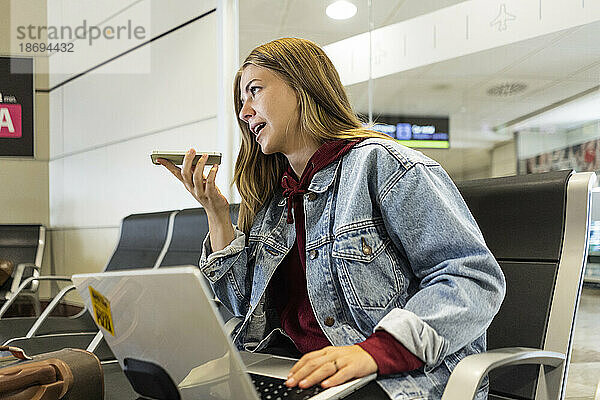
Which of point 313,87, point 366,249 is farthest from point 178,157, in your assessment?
point 366,249

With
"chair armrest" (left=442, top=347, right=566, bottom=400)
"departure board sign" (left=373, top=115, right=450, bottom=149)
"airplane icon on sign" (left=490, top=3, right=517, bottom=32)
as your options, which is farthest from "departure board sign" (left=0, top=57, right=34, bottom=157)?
"chair armrest" (left=442, top=347, right=566, bottom=400)

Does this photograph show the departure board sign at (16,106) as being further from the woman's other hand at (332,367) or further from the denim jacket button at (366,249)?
the woman's other hand at (332,367)

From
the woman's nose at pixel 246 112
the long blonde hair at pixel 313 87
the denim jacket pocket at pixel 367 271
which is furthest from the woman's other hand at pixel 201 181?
the denim jacket pocket at pixel 367 271

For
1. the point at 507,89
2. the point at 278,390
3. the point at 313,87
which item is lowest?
the point at 278,390

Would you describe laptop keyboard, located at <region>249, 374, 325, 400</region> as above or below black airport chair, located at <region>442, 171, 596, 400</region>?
below

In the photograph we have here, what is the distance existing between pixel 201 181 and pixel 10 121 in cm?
499

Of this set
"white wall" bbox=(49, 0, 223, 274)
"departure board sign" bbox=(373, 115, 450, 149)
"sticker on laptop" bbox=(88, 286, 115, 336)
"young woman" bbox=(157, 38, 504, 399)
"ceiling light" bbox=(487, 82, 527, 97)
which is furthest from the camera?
"white wall" bbox=(49, 0, 223, 274)

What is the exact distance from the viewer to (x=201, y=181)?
4.74ft

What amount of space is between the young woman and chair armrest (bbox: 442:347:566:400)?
0.06 meters

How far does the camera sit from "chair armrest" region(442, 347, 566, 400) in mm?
984

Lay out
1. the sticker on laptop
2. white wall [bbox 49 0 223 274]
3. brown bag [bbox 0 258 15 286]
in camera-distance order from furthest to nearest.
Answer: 1. brown bag [bbox 0 258 15 286]
2. white wall [bbox 49 0 223 274]
3. the sticker on laptop

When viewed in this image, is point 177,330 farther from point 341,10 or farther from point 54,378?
point 341,10

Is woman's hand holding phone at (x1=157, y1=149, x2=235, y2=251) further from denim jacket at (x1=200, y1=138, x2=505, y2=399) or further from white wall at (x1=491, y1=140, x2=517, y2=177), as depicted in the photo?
white wall at (x1=491, y1=140, x2=517, y2=177)

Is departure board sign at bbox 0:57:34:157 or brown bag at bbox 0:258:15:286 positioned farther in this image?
departure board sign at bbox 0:57:34:157
